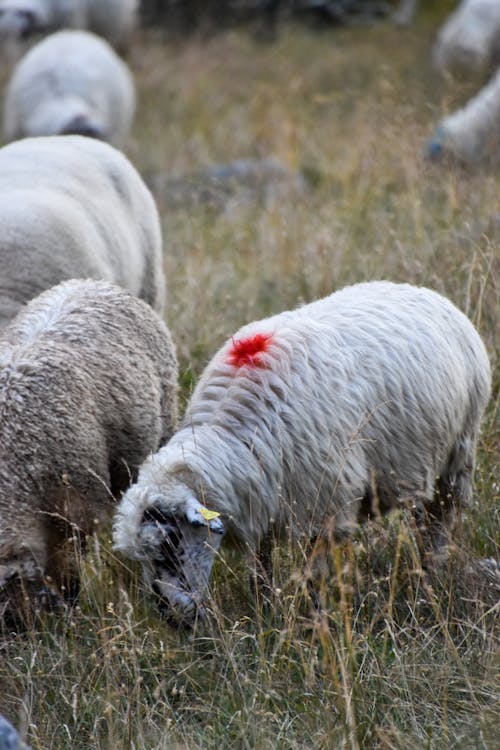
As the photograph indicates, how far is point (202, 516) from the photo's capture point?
2.91 m

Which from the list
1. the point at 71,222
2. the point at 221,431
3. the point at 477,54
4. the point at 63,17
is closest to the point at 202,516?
the point at 221,431

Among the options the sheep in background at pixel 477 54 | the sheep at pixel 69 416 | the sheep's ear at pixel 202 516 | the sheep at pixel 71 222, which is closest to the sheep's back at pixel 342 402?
the sheep's ear at pixel 202 516

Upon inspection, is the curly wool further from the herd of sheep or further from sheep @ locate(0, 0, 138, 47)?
sheep @ locate(0, 0, 138, 47)

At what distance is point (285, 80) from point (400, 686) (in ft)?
37.9

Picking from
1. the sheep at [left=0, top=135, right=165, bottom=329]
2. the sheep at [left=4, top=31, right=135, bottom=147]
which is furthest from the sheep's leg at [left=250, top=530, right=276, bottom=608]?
the sheep at [left=4, top=31, right=135, bottom=147]

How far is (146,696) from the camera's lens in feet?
10.2

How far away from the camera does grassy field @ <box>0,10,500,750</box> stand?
9.27ft

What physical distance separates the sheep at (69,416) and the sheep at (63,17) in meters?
10.2

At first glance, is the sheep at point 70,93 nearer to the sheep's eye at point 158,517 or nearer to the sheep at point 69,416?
the sheep at point 69,416

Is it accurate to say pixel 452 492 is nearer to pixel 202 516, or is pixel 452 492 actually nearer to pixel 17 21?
pixel 202 516

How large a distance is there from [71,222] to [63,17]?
9641 mm

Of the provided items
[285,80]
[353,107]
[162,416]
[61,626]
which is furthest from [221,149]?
[61,626]

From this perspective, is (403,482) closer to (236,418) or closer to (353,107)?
(236,418)

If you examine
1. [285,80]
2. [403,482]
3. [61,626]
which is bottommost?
[285,80]
